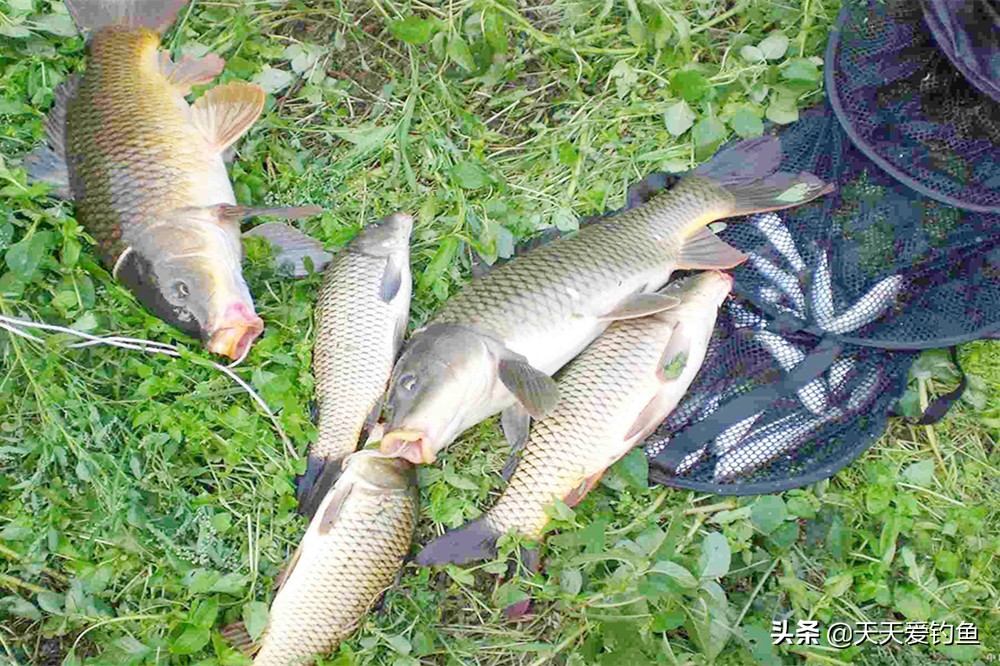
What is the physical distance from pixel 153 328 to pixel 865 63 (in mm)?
2247

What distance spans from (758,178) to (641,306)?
0.59 metres

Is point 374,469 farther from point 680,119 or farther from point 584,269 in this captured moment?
point 680,119

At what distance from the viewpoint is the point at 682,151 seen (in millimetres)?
2939

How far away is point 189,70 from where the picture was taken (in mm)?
2990

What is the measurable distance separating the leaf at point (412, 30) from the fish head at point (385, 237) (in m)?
0.60

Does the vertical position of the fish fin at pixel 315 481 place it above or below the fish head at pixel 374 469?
below

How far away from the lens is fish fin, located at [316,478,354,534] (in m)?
2.50

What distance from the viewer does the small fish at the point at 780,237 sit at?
8.97ft

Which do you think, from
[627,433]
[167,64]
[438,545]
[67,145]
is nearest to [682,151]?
[627,433]

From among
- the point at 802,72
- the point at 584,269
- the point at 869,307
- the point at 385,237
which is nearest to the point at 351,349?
the point at 385,237

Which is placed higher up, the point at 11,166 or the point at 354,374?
the point at 11,166

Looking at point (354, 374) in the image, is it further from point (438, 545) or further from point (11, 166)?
point (11, 166)

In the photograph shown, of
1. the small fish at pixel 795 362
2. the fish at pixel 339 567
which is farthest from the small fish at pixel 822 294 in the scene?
the fish at pixel 339 567

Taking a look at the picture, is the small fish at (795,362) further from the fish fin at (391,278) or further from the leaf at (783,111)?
the fish fin at (391,278)
